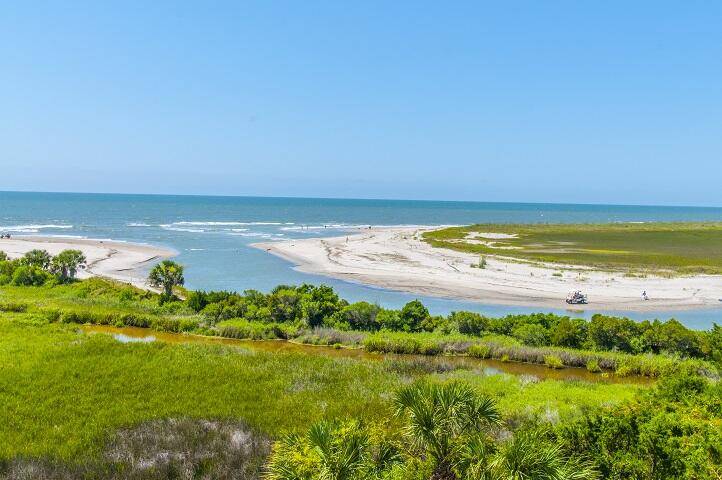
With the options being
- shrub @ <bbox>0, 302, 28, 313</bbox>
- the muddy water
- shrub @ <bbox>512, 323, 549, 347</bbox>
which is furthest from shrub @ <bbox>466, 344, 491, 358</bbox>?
shrub @ <bbox>0, 302, 28, 313</bbox>

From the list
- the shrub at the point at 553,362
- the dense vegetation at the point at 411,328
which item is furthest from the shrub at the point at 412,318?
the shrub at the point at 553,362

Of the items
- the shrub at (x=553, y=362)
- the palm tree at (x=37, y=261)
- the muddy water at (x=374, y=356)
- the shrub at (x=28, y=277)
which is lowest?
the muddy water at (x=374, y=356)

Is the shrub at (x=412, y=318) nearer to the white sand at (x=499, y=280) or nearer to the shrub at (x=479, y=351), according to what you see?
the shrub at (x=479, y=351)

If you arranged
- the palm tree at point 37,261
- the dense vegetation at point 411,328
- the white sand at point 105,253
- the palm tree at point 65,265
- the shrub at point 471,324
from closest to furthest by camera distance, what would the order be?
the dense vegetation at point 411,328 → the shrub at point 471,324 → the palm tree at point 65,265 → the palm tree at point 37,261 → the white sand at point 105,253

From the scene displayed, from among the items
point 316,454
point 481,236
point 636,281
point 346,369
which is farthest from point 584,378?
point 481,236

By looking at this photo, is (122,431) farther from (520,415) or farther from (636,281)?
(636,281)

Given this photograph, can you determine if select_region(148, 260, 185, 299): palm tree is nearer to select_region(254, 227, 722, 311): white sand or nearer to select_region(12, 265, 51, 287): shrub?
select_region(12, 265, 51, 287): shrub

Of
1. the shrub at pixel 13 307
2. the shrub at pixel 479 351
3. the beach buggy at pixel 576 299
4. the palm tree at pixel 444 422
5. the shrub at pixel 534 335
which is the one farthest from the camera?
the beach buggy at pixel 576 299
